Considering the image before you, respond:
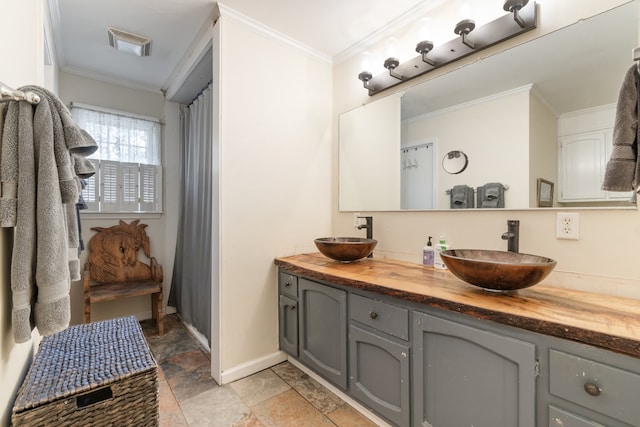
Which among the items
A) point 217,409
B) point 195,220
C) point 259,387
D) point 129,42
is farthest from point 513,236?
point 129,42

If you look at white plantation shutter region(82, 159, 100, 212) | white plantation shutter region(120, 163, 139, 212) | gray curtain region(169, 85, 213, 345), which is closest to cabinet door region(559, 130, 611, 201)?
gray curtain region(169, 85, 213, 345)

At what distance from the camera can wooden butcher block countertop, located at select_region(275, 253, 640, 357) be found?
0.84 meters

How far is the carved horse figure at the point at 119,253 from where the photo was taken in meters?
2.73

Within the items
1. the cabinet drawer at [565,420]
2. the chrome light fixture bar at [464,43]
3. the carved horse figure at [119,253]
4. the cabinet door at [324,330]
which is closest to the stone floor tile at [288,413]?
the cabinet door at [324,330]

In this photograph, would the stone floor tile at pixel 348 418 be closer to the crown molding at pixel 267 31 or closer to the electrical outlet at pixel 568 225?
the electrical outlet at pixel 568 225

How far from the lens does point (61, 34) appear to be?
2.13m

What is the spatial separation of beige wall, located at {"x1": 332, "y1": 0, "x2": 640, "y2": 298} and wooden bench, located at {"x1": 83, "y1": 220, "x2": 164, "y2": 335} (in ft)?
7.65

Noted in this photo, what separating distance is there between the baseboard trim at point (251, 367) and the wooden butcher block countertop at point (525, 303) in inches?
35.7

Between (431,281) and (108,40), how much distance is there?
2914mm

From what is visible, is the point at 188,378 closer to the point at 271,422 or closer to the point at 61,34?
the point at 271,422

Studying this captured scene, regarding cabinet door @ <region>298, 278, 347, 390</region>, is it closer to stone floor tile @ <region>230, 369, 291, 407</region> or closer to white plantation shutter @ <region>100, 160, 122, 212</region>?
stone floor tile @ <region>230, 369, 291, 407</region>

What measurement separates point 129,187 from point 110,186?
157 mm

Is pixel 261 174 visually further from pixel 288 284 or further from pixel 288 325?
pixel 288 325

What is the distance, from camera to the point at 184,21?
2.02 m
